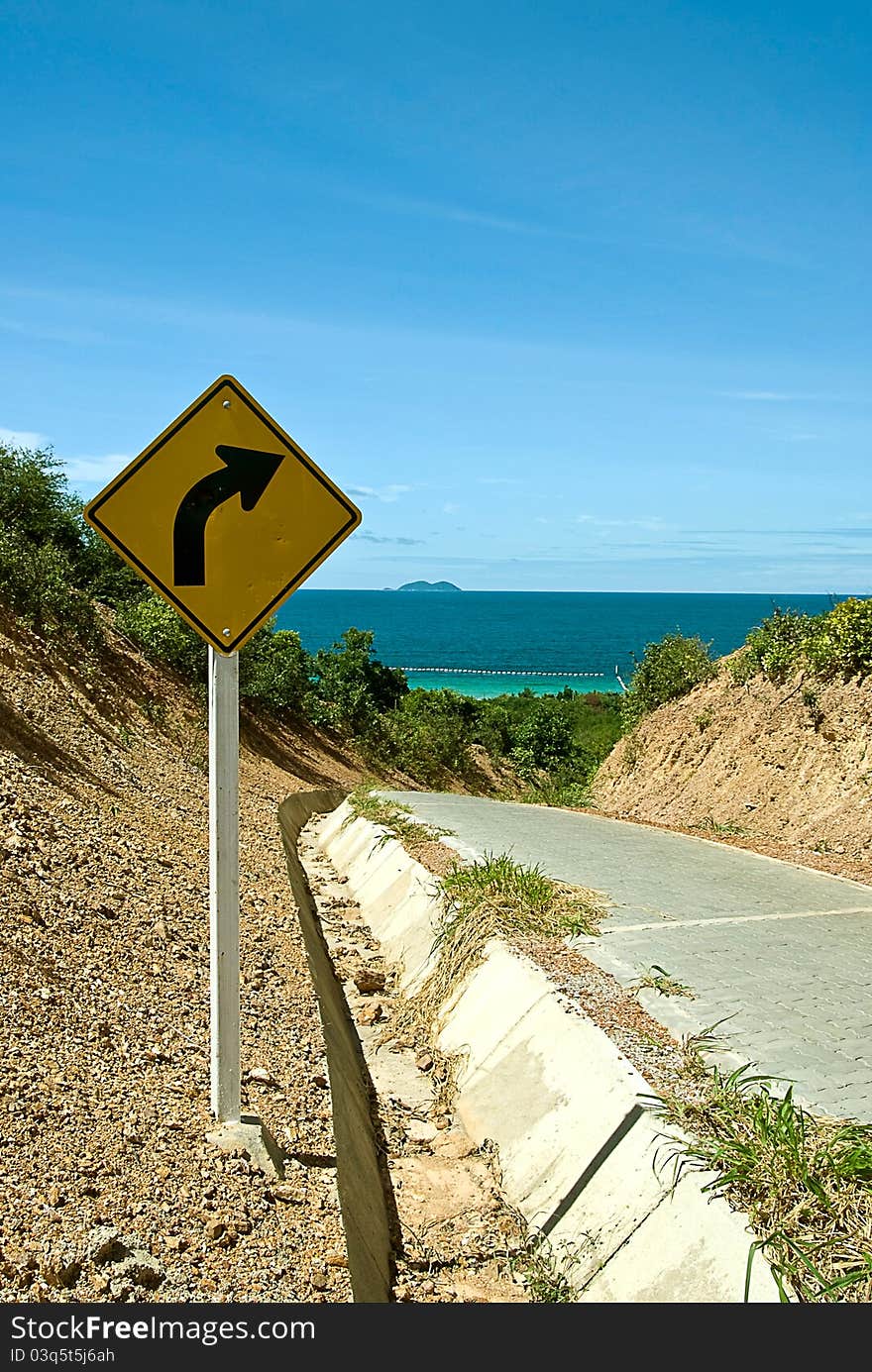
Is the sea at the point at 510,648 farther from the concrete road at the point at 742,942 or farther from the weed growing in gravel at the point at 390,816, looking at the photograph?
the concrete road at the point at 742,942

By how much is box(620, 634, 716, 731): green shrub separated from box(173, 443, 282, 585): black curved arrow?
15.5 m

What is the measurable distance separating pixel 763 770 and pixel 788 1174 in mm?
11503

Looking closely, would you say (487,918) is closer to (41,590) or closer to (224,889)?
(224,889)

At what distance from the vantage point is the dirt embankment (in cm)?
1168

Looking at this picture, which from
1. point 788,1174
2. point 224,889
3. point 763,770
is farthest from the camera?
point 763,770

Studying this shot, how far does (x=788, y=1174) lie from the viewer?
3.56m

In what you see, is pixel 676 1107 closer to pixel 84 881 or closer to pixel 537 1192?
pixel 537 1192

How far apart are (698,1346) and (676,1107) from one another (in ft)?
3.62

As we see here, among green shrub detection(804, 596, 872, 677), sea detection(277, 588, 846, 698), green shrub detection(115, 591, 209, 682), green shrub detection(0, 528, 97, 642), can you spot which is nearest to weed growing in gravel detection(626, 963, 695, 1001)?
green shrub detection(804, 596, 872, 677)

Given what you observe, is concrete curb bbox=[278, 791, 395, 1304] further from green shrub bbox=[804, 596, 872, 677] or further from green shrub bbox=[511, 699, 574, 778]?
green shrub bbox=[511, 699, 574, 778]

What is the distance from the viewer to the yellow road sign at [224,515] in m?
4.00

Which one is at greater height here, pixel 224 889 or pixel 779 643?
pixel 779 643

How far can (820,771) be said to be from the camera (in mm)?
13414

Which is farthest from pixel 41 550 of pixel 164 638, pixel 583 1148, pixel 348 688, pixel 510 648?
pixel 510 648
